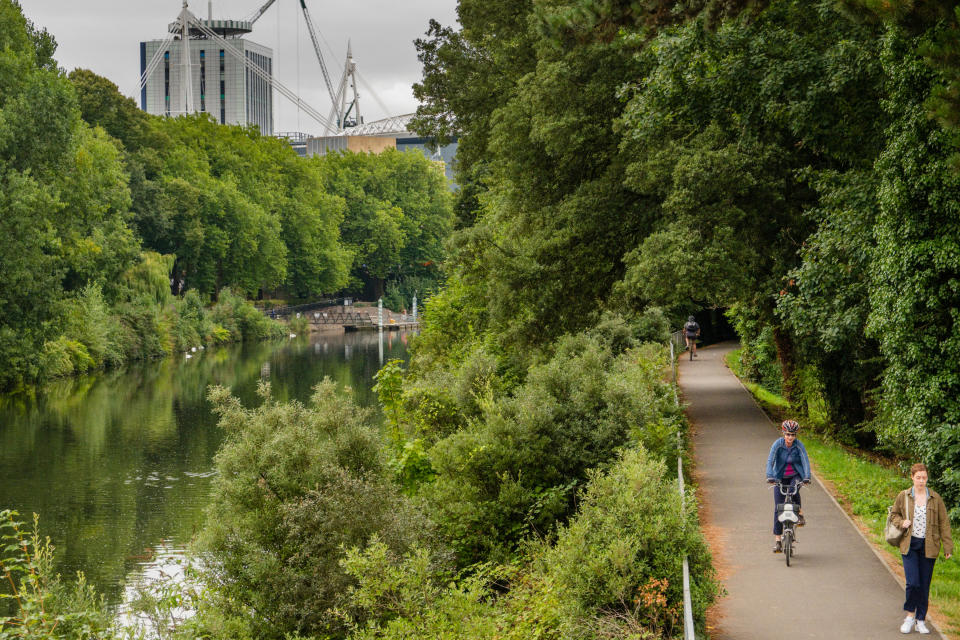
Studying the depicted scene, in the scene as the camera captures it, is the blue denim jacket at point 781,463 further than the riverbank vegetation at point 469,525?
Yes

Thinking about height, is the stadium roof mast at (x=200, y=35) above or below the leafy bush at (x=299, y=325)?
above

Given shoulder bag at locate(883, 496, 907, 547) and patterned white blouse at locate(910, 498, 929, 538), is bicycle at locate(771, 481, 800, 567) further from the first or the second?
patterned white blouse at locate(910, 498, 929, 538)

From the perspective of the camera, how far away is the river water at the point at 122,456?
1817 centimetres

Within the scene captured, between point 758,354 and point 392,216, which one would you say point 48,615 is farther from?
point 392,216

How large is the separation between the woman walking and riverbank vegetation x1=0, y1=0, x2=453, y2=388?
32586 mm

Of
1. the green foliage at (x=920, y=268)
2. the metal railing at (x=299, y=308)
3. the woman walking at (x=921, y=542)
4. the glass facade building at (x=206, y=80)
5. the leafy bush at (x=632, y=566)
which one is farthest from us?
the glass facade building at (x=206, y=80)

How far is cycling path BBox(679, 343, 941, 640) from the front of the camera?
27.6 ft

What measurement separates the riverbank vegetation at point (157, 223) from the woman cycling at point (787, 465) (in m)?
30.5

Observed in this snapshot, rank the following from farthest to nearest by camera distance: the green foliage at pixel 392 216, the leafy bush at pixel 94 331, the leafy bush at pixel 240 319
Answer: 1. the green foliage at pixel 392 216
2. the leafy bush at pixel 240 319
3. the leafy bush at pixel 94 331

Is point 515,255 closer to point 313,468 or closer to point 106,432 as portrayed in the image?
point 313,468

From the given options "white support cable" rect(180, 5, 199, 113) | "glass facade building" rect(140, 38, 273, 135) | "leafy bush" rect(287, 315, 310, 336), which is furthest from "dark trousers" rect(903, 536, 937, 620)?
"glass facade building" rect(140, 38, 273, 135)

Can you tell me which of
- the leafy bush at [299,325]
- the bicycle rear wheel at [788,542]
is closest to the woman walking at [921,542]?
the bicycle rear wheel at [788,542]

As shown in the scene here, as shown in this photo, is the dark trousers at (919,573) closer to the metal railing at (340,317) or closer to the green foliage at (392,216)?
the metal railing at (340,317)

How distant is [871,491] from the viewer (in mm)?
13547
